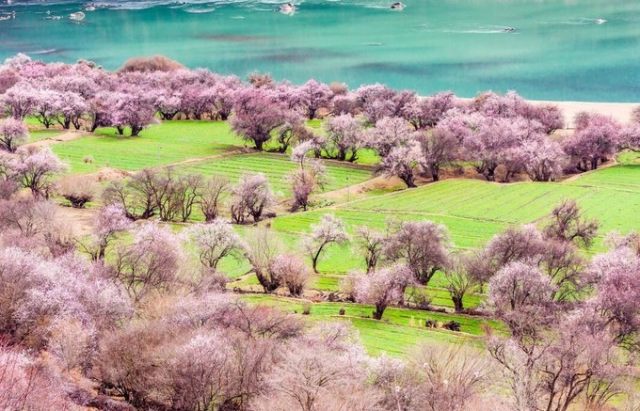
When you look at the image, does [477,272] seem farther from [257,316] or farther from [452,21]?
[452,21]

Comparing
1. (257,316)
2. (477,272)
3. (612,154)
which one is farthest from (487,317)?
(612,154)

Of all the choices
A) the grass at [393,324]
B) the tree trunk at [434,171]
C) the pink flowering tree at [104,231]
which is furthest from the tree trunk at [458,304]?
the tree trunk at [434,171]

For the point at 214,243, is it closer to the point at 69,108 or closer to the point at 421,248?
the point at 421,248

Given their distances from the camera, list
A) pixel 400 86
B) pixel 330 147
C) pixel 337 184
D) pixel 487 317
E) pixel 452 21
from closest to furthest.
A: pixel 487 317, pixel 337 184, pixel 330 147, pixel 400 86, pixel 452 21

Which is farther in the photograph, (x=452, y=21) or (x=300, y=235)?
(x=452, y=21)

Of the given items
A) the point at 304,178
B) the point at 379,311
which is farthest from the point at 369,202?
the point at 379,311
